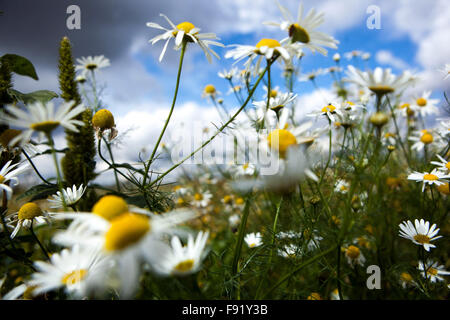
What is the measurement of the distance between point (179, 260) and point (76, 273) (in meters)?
0.12

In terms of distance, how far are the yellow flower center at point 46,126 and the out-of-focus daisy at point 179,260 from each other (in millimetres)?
237

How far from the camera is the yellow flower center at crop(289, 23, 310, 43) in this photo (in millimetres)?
503

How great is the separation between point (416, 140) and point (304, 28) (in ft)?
4.26

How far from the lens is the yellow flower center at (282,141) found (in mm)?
394

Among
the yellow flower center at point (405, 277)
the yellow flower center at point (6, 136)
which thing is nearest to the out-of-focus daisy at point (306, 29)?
the yellow flower center at point (6, 136)

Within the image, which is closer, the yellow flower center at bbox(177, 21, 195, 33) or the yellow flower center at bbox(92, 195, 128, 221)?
the yellow flower center at bbox(92, 195, 128, 221)

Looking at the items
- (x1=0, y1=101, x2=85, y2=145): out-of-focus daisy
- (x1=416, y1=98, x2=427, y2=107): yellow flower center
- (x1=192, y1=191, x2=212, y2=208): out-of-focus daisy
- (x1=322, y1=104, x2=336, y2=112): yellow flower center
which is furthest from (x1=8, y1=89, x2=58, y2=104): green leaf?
(x1=416, y1=98, x2=427, y2=107): yellow flower center

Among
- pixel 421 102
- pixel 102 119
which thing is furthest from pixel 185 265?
pixel 421 102

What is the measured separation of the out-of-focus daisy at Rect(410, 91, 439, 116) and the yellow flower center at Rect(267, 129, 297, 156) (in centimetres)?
153

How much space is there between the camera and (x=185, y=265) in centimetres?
33

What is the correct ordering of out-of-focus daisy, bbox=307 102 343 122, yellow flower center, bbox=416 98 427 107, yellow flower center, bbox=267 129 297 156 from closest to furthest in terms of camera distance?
yellow flower center, bbox=267 129 297 156
out-of-focus daisy, bbox=307 102 343 122
yellow flower center, bbox=416 98 427 107

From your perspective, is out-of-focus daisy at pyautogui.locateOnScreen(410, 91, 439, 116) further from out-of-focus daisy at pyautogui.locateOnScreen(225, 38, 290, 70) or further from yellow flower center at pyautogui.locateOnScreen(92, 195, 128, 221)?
yellow flower center at pyautogui.locateOnScreen(92, 195, 128, 221)

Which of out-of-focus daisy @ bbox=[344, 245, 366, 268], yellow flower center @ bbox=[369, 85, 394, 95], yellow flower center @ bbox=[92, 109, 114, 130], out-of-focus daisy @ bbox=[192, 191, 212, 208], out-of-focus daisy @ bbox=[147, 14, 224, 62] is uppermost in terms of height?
out-of-focus daisy @ bbox=[147, 14, 224, 62]
